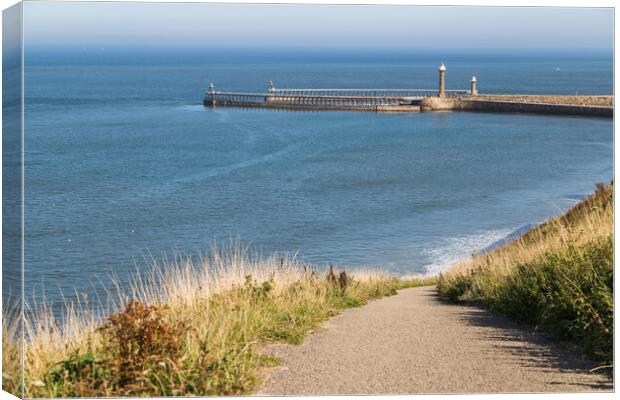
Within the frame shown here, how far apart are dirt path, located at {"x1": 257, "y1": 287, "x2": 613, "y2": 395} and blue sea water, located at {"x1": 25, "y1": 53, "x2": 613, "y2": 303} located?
2.46 m

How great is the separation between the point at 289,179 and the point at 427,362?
86.4 feet

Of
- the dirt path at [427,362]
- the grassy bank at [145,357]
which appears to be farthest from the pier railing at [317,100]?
the grassy bank at [145,357]

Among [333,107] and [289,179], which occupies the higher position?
[333,107]

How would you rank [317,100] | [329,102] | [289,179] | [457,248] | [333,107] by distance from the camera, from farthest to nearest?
[317,100] → [329,102] → [333,107] → [289,179] → [457,248]

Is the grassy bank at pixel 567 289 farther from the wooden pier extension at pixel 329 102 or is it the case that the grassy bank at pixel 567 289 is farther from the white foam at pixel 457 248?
the wooden pier extension at pixel 329 102

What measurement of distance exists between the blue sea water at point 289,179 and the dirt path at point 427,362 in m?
2.46

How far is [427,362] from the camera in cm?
536

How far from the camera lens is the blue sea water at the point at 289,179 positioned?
66.2 ft

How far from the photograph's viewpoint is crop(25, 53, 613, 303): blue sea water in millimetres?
20172

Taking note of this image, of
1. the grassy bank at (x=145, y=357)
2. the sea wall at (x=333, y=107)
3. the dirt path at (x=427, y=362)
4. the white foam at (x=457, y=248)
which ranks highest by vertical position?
the grassy bank at (x=145, y=357)

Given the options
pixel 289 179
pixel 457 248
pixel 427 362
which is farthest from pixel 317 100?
pixel 427 362

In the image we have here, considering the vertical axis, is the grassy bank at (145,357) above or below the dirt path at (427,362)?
above

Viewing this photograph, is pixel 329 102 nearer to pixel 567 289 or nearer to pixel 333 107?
pixel 333 107

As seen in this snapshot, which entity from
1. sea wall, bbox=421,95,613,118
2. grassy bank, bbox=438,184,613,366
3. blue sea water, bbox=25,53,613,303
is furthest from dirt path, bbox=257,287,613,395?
sea wall, bbox=421,95,613,118
